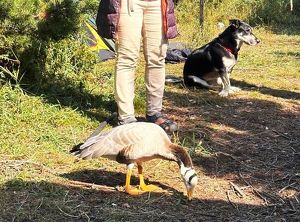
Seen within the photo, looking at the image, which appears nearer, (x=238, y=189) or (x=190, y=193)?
(x=190, y=193)

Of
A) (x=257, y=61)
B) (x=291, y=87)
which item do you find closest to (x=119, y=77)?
(x=291, y=87)

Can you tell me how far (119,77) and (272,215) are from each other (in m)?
1.75

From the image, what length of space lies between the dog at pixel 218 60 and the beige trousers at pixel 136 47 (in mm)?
2063

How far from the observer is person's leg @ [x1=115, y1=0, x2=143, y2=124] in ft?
14.1

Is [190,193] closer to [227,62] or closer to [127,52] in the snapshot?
[127,52]

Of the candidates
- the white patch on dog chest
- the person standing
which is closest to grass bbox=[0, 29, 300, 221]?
the white patch on dog chest

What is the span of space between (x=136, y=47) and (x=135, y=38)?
80mm

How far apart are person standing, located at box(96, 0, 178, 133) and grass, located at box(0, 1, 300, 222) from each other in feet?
1.53

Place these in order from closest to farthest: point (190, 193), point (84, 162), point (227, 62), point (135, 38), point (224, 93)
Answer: point (190, 193)
point (84, 162)
point (135, 38)
point (224, 93)
point (227, 62)

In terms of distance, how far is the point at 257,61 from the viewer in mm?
8469

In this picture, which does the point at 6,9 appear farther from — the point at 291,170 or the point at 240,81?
the point at 240,81

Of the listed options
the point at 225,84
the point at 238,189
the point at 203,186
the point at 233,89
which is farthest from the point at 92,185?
the point at 233,89

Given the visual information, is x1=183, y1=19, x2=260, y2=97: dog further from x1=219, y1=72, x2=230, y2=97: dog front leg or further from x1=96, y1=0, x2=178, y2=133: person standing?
x1=96, y1=0, x2=178, y2=133: person standing

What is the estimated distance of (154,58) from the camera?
458 cm
